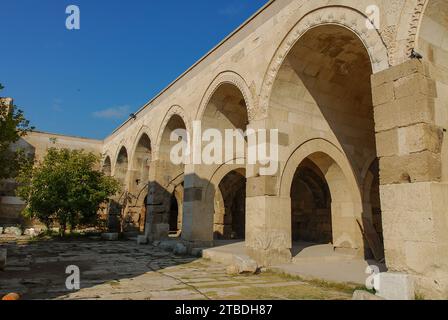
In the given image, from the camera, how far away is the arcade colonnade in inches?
152

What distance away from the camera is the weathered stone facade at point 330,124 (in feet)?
12.6

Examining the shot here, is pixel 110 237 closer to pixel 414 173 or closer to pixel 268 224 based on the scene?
pixel 268 224

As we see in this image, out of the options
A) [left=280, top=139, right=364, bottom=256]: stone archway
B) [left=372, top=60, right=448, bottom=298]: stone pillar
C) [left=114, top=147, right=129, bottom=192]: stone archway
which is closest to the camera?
[left=372, top=60, right=448, bottom=298]: stone pillar

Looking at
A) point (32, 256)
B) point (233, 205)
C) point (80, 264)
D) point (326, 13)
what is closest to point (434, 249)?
point (326, 13)

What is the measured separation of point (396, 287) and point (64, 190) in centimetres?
1203

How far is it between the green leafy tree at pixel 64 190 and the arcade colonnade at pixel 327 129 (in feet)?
8.58

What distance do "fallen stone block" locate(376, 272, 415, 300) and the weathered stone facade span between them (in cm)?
22

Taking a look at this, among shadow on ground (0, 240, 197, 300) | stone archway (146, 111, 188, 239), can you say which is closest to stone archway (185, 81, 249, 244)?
shadow on ground (0, 240, 197, 300)

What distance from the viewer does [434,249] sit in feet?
→ 11.6

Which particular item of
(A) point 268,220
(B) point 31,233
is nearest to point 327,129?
(A) point 268,220

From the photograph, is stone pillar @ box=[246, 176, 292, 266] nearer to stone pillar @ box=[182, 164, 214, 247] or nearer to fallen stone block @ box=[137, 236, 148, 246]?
stone pillar @ box=[182, 164, 214, 247]

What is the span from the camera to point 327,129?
7.63 metres
